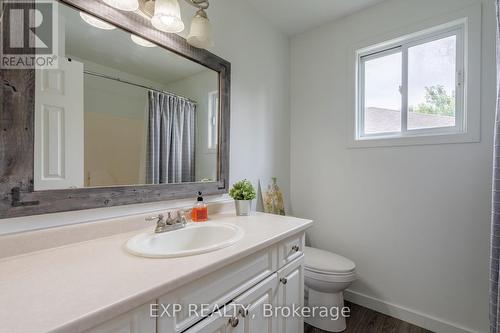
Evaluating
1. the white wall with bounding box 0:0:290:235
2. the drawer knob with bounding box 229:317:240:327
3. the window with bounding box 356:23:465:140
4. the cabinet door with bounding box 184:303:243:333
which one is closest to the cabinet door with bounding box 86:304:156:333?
the cabinet door with bounding box 184:303:243:333

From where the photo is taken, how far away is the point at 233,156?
1.70 metres

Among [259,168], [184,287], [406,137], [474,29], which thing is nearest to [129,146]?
[184,287]

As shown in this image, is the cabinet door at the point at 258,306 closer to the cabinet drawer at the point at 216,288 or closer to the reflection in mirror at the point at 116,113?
the cabinet drawer at the point at 216,288

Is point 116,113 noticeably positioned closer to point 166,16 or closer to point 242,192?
point 166,16

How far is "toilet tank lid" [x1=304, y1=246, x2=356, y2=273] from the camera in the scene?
A: 1552 mm

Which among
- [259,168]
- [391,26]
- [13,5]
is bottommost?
[259,168]

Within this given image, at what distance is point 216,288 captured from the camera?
2.64ft

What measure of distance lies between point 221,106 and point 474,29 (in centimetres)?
169

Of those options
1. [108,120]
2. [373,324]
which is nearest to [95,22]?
[108,120]

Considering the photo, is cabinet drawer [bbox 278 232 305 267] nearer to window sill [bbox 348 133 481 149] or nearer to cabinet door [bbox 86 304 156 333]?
cabinet door [bbox 86 304 156 333]

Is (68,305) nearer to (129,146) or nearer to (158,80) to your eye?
(129,146)

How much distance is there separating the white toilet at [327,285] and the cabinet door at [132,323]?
124 centimetres

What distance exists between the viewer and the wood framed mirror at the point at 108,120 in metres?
0.80

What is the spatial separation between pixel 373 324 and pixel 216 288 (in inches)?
59.8
